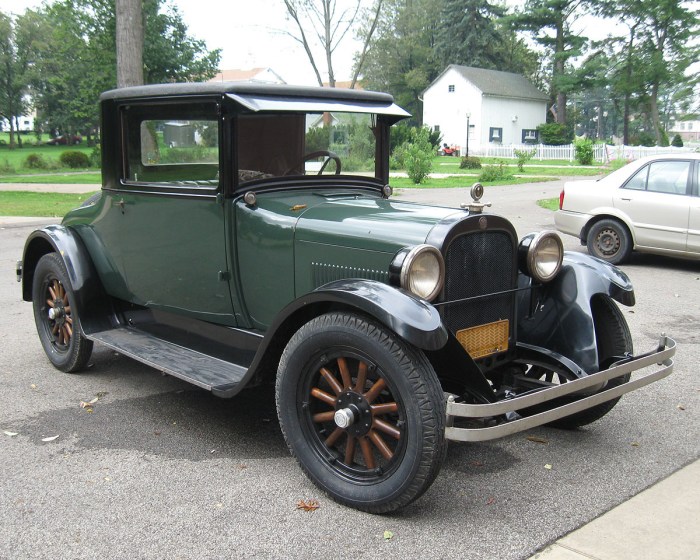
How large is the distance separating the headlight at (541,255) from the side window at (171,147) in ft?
→ 5.77

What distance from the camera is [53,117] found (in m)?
67.8

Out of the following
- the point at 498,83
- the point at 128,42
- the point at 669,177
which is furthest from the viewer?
the point at 498,83

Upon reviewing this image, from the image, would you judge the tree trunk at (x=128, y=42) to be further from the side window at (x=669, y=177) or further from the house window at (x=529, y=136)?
the house window at (x=529, y=136)

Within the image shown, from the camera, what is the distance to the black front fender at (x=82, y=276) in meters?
4.82

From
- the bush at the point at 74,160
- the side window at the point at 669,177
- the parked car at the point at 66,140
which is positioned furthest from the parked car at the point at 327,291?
the parked car at the point at 66,140

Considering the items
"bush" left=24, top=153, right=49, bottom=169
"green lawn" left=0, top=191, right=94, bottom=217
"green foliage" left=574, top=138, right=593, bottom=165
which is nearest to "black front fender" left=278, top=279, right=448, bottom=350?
"green lawn" left=0, top=191, right=94, bottom=217

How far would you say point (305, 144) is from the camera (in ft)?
14.1

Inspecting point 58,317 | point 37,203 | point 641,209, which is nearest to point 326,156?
point 58,317

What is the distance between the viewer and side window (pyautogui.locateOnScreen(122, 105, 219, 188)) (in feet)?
13.5

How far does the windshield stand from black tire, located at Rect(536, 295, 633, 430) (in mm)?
1687

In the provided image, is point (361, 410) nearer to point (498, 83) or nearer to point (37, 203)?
point (37, 203)

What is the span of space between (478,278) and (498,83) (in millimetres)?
57925

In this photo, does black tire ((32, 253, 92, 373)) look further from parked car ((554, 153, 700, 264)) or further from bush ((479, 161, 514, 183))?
bush ((479, 161, 514, 183))

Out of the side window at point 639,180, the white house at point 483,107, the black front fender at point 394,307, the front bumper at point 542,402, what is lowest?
the front bumper at point 542,402
